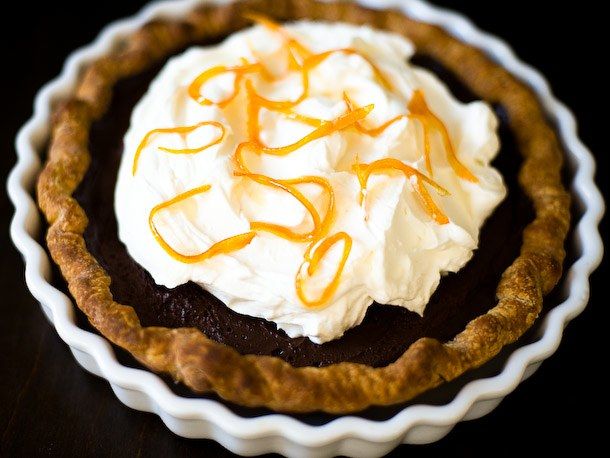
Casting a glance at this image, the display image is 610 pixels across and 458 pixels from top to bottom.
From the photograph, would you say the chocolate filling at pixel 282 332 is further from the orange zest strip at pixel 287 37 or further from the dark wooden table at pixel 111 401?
the orange zest strip at pixel 287 37

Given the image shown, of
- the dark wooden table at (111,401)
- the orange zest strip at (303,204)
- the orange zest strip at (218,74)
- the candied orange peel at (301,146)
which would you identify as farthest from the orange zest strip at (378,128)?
the dark wooden table at (111,401)

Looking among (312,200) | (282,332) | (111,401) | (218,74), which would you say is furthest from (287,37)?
(111,401)

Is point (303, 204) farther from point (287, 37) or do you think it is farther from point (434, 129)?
point (287, 37)

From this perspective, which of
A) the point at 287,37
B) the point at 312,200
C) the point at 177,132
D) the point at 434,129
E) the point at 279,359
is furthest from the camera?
the point at 287,37

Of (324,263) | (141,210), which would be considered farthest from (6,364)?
(324,263)

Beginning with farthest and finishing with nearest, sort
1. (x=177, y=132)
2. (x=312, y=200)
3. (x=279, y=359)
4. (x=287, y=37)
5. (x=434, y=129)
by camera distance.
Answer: (x=287, y=37) → (x=434, y=129) → (x=177, y=132) → (x=312, y=200) → (x=279, y=359)

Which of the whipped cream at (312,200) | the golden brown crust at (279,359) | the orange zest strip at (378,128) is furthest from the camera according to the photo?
the orange zest strip at (378,128)

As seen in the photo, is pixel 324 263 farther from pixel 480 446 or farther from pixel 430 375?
pixel 480 446
